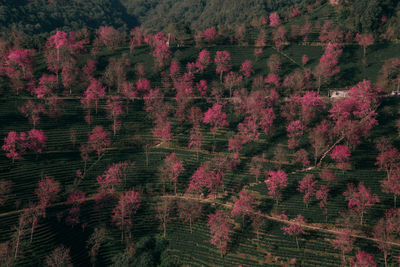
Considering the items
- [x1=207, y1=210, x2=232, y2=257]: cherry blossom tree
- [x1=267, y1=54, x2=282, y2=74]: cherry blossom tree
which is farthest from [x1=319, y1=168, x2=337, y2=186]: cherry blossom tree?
[x1=267, y1=54, x2=282, y2=74]: cherry blossom tree

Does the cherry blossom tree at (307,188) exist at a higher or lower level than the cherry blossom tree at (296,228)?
higher

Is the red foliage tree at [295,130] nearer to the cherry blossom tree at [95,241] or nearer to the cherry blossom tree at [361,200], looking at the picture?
the cherry blossom tree at [361,200]

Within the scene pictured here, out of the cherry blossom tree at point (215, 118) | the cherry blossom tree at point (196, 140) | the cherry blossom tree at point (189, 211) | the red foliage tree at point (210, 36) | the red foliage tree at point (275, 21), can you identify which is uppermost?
the red foliage tree at point (275, 21)

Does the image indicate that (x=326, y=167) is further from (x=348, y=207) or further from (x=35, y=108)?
(x=35, y=108)

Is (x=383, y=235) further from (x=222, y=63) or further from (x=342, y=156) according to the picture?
(x=222, y=63)

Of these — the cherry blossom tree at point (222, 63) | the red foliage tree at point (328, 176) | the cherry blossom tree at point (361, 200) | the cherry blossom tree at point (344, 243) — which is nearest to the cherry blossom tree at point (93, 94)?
the cherry blossom tree at point (222, 63)

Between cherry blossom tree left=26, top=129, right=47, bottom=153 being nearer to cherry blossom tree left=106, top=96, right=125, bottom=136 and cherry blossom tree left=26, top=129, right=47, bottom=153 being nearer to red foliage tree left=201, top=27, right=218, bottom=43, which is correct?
cherry blossom tree left=106, top=96, right=125, bottom=136

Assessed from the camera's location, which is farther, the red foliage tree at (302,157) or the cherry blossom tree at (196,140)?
the cherry blossom tree at (196,140)
